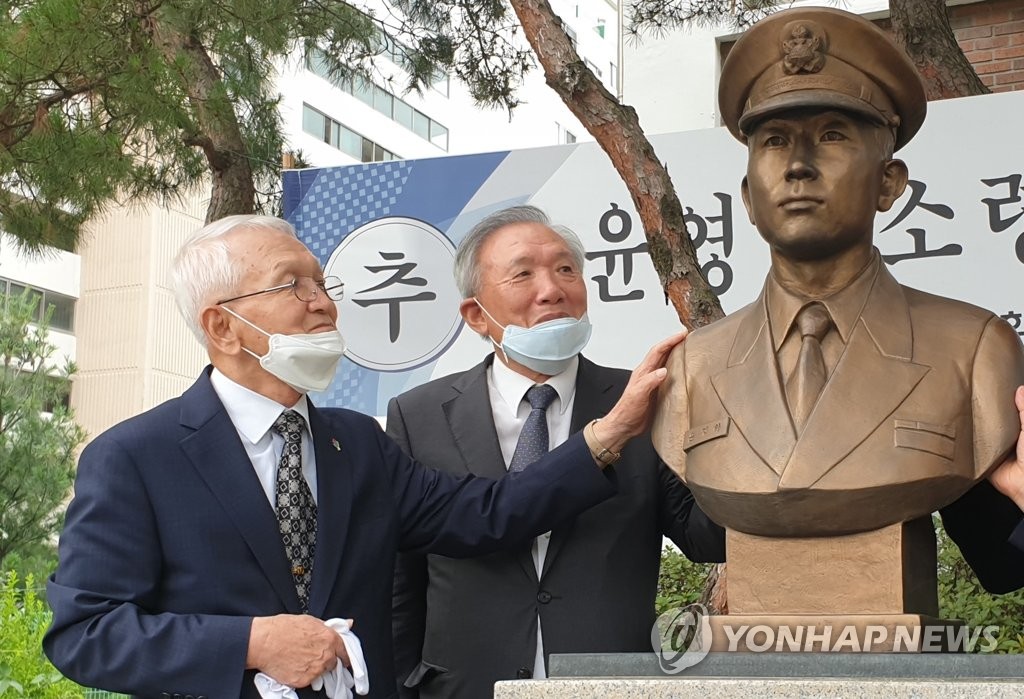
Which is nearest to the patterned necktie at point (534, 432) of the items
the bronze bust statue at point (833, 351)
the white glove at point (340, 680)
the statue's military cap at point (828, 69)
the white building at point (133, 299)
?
the bronze bust statue at point (833, 351)

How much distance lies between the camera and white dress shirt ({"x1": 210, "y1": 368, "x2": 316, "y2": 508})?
2.68 meters

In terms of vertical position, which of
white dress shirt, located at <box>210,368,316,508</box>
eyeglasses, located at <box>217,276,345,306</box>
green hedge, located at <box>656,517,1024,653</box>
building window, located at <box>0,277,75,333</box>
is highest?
building window, located at <box>0,277,75,333</box>

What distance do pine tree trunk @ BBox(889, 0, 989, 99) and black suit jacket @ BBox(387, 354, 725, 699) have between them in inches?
106

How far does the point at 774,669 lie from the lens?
2318 mm

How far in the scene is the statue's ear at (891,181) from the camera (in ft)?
8.42

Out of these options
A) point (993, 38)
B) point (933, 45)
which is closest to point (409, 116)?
point (993, 38)

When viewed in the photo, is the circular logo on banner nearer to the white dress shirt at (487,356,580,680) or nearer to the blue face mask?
the white dress shirt at (487,356,580,680)

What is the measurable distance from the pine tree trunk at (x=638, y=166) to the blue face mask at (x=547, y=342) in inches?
47.7

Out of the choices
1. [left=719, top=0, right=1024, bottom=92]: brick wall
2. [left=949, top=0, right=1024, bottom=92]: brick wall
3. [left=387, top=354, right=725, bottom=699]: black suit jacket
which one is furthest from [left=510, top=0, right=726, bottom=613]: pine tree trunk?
[left=949, top=0, right=1024, bottom=92]: brick wall

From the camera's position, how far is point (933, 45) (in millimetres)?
5188

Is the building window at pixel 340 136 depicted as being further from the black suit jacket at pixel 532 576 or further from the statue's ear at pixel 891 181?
the statue's ear at pixel 891 181

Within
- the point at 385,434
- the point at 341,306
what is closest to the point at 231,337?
the point at 385,434

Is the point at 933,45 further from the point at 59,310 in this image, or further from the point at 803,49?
the point at 59,310

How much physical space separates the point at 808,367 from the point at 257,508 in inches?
→ 40.9
